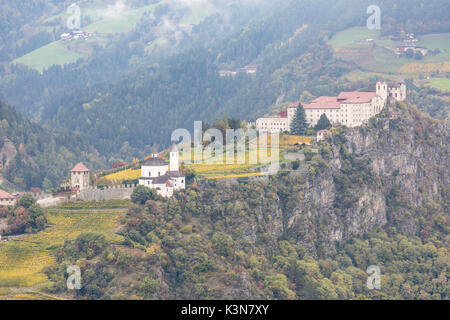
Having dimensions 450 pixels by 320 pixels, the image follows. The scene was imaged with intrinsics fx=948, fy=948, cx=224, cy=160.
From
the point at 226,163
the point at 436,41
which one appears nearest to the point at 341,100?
the point at 226,163

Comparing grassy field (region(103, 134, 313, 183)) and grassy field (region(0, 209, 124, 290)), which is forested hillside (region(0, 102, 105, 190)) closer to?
grassy field (region(103, 134, 313, 183))

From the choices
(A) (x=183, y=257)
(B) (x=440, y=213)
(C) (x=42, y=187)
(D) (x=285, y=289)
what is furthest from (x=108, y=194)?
(C) (x=42, y=187)

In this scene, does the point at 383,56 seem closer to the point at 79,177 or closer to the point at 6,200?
the point at 79,177

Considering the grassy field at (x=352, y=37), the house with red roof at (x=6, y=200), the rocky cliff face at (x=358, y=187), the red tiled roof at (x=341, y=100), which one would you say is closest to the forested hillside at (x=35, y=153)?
the grassy field at (x=352, y=37)

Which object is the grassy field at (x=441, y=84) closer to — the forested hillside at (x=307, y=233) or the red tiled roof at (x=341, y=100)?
the forested hillside at (x=307, y=233)

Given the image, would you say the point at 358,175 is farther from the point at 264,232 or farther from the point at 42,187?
the point at 42,187

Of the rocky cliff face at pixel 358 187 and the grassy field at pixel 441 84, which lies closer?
Result: the rocky cliff face at pixel 358 187
